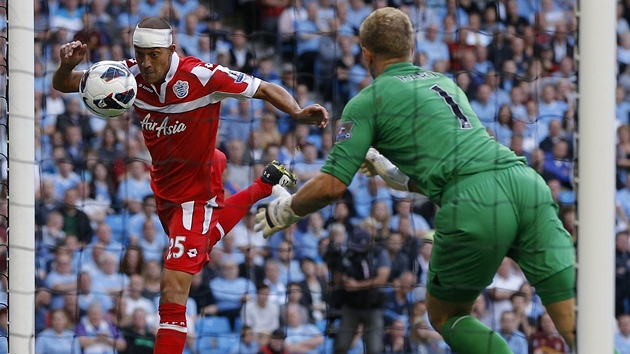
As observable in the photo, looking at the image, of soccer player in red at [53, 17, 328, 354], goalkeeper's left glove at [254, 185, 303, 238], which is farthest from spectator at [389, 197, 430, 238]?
goalkeeper's left glove at [254, 185, 303, 238]

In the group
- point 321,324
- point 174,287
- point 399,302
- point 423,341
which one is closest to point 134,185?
A: point 321,324

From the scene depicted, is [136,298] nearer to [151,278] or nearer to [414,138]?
[151,278]

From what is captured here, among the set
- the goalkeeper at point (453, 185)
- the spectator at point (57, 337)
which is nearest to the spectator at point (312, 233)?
the spectator at point (57, 337)

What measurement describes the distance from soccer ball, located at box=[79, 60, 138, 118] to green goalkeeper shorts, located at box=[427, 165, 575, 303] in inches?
71.7

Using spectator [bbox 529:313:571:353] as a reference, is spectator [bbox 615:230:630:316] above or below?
above

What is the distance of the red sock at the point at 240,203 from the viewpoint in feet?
21.7

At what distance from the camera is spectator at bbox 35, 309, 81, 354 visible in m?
8.13

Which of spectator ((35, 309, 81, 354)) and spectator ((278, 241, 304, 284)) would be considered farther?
spectator ((278, 241, 304, 284))

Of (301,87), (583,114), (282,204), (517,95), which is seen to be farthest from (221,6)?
(583,114)

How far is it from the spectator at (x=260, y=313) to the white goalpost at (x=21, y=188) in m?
4.02

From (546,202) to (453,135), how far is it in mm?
522

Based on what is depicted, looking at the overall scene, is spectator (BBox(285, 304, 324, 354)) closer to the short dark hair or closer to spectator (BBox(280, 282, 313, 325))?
spectator (BBox(280, 282, 313, 325))

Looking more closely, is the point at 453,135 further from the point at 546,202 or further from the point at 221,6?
the point at 221,6

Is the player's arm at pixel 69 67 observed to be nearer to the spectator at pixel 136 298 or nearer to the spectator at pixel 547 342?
the spectator at pixel 136 298
